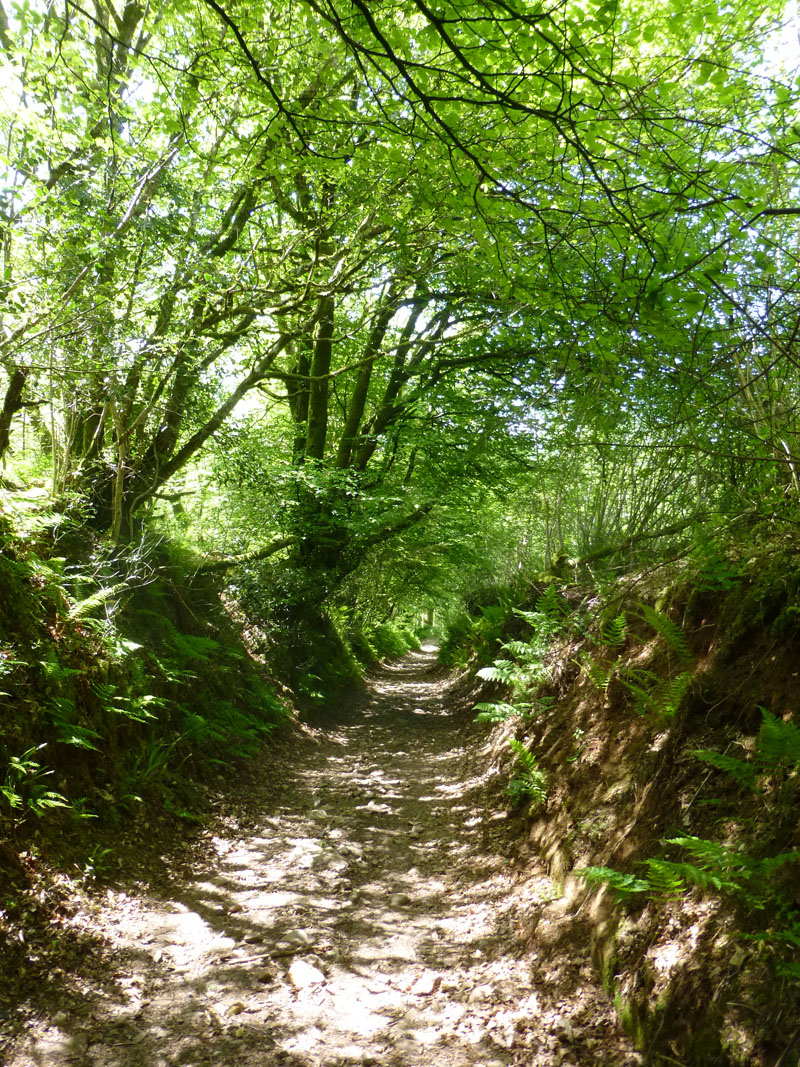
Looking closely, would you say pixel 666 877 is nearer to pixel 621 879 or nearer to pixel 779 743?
pixel 621 879

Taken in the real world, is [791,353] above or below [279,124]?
below

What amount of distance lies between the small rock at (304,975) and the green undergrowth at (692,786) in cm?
176

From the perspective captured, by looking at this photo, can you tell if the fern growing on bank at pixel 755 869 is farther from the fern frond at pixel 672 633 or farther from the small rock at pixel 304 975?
the small rock at pixel 304 975

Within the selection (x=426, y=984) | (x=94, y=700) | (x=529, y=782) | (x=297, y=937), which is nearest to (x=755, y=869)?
(x=426, y=984)

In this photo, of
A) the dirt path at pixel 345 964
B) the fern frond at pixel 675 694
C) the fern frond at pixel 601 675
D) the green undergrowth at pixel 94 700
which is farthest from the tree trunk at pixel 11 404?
the fern frond at pixel 675 694

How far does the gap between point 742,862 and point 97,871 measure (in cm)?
423

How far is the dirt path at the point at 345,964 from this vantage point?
321cm

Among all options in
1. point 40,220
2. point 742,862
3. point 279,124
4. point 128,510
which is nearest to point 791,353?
point 742,862

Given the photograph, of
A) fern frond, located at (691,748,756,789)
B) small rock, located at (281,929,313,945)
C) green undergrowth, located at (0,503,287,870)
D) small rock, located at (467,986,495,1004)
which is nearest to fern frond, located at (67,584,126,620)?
green undergrowth, located at (0,503,287,870)

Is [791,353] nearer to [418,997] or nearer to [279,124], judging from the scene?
[418,997]

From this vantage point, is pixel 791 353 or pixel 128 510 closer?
pixel 791 353

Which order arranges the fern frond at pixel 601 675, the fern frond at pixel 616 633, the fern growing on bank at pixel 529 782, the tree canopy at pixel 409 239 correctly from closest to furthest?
the tree canopy at pixel 409 239 < the fern frond at pixel 601 675 < the fern frond at pixel 616 633 < the fern growing on bank at pixel 529 782

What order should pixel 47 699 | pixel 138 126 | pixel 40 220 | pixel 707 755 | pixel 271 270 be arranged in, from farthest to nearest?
pixel 271 270 → pixel 138 126 → pixel 40 220 → pixel 47 699 → pixel 707 755

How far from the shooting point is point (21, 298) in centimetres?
575
